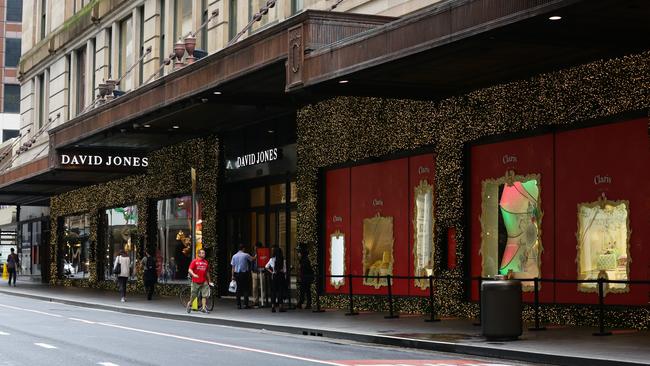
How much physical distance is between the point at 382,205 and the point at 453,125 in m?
3.76

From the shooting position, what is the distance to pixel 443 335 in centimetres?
1953

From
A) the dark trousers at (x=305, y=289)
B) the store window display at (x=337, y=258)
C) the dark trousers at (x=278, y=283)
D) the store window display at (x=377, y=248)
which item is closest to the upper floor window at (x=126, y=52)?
the store window display at (x=337, y=258)

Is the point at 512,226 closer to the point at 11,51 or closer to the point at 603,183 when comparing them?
the point at 603,183

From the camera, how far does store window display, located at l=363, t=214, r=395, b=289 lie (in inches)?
1069

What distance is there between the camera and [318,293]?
28266mm

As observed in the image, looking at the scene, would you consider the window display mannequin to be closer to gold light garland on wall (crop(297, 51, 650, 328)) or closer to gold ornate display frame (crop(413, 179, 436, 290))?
gold light garland on wall (crop(297, 51, 650, 328))

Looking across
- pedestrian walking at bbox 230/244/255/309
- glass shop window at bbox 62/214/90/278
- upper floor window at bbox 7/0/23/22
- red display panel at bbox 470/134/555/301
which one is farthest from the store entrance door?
upper floor window at bbox 7/0/23/22

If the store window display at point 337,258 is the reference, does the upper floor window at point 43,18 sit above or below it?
above

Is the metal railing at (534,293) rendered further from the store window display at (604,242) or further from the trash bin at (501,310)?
the trash bin at (501,310)

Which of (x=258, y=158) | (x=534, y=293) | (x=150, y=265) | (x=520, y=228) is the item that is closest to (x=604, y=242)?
(x=534, y=293)

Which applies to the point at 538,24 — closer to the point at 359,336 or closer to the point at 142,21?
the point at 359,336

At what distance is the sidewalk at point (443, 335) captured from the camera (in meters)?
15.8

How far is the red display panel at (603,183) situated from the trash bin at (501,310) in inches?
107

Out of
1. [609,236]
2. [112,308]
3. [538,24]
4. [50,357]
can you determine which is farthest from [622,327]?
[112,308]
